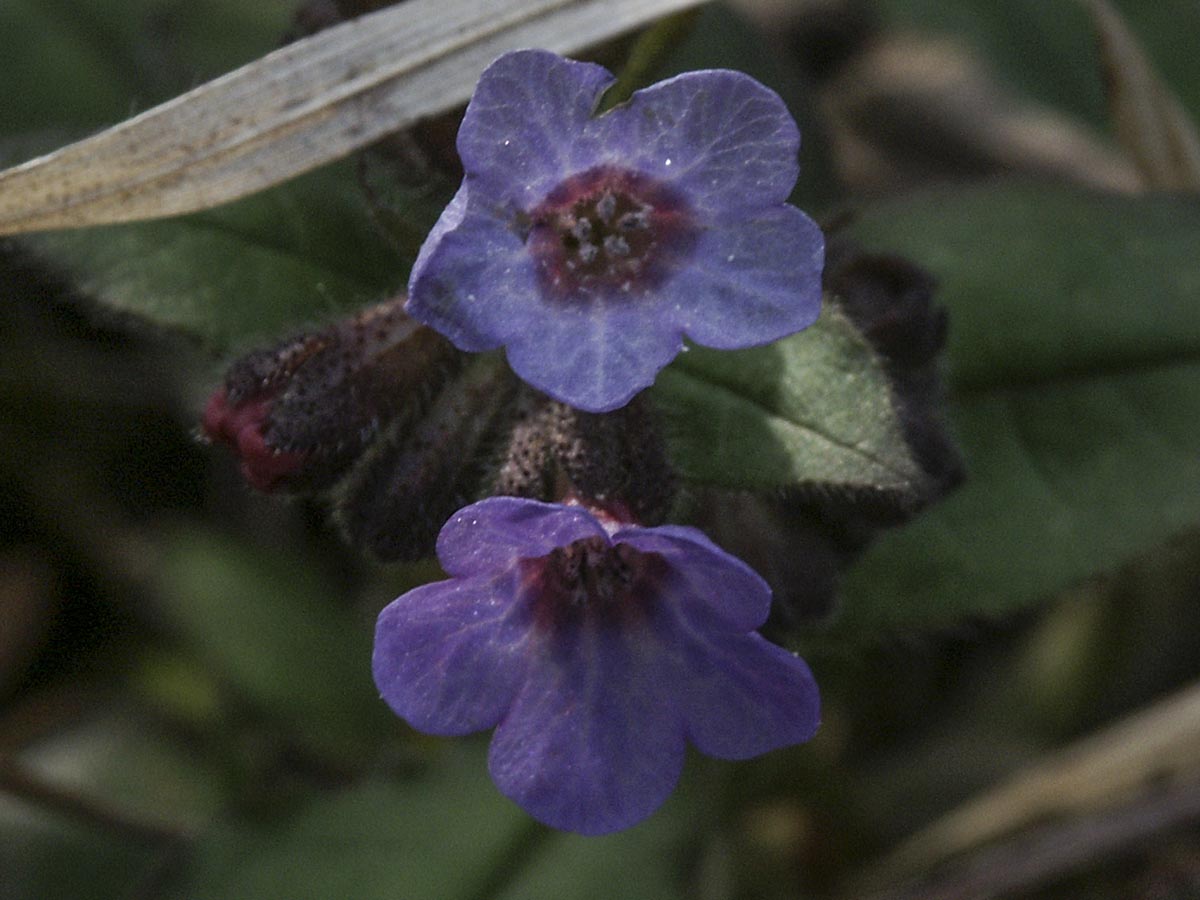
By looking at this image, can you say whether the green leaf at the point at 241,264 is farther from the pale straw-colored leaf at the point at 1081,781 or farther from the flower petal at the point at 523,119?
the pale straw-colored leaf at the point at 1081,781

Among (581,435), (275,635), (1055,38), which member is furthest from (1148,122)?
(275,635)

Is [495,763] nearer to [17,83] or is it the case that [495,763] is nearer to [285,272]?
[285,272]

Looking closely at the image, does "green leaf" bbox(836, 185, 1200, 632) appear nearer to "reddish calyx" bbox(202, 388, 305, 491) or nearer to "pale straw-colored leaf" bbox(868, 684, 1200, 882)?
"pale straw-colored leaf" bbox(868, 684, 1200, 882)

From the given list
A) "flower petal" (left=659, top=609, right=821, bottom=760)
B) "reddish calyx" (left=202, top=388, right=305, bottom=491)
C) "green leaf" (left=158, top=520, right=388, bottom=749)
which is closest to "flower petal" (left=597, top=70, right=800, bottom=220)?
"flower petal" (left=659, top=609, right=821, bottom=760)

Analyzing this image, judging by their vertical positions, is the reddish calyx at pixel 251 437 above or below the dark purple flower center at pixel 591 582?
above


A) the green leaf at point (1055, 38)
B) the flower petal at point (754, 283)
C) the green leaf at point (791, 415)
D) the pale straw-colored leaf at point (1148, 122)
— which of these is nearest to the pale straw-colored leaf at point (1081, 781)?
the pale straw-colored leaf at point (1148, 122)

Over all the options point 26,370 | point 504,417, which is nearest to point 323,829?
point 504,417
